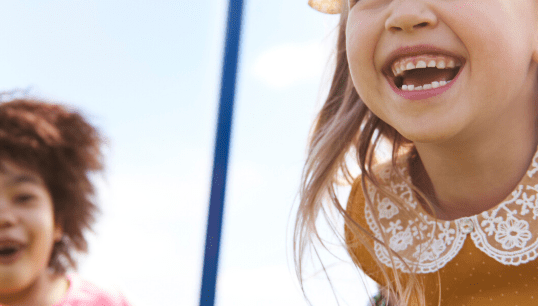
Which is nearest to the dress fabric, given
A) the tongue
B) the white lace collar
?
the white lace collar

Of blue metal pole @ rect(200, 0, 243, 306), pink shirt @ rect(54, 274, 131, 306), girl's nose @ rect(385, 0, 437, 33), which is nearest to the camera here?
girl's nose @ rect(385, 0, 437, 33)

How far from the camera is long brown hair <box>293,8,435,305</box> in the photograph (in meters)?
0.57

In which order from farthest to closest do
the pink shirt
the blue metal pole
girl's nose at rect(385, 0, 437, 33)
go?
the blue metal pole, the pink shirt, girl's nose at rect(385, 0, 437, 33)

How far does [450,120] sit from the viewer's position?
409mm

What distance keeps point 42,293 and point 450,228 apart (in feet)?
1.38

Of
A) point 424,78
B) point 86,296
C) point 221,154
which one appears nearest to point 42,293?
point 86,296

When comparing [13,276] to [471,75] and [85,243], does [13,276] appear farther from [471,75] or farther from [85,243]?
[471,75]

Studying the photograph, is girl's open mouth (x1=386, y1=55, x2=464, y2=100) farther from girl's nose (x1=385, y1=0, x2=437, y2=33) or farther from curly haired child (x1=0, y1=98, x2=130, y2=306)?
curly haired child (x1=0, y1=98, x2=130, y2=306)

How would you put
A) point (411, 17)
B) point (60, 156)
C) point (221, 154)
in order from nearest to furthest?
point (411, 17)
point (60, 156)
point (221, 154)

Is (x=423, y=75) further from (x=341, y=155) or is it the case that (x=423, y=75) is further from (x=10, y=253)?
(x=10, y=253)

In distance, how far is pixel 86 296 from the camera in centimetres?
52

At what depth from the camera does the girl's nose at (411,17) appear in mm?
408

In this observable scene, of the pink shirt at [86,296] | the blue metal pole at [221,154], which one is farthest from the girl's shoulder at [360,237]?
the pink shirt at [86,296]

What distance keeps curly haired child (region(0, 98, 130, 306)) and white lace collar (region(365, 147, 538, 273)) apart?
315mm
